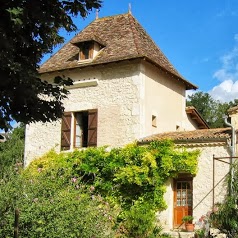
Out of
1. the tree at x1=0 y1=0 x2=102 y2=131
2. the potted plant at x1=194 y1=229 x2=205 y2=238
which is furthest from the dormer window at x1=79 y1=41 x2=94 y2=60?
the tree at x1=0 y1=0 x2=102 y2=131

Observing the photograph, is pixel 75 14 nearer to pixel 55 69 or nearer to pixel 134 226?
pixel 134 226

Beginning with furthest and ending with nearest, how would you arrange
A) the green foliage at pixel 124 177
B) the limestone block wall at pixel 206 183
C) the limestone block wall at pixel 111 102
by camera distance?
the limestone block wall at pixel 111 102 → the limestone block wall at pixel 206 183 → the green foliage at pixel 124 177

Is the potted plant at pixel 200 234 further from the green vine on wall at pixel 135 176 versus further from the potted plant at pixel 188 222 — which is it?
the green vine on wall at pixel 135 176

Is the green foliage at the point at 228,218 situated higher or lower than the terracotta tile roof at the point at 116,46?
lower

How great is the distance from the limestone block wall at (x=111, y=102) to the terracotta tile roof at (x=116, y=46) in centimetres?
42

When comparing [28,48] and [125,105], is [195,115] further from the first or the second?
[28,48]

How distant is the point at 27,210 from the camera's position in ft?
31.1

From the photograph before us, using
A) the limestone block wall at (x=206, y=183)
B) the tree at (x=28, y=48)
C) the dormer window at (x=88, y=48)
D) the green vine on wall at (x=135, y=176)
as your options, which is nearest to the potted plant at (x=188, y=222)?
the limestone block wall at (x=206, y=183)

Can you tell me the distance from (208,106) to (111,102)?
2517 centimetres

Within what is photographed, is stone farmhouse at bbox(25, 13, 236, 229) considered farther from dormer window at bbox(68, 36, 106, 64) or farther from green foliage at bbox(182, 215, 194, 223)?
green foliage at bbox(182, 215, 194, 223)

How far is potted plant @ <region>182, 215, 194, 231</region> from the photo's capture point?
50.3ft

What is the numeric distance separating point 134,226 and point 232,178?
331 cm

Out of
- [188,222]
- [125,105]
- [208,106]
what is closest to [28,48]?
[188,222]

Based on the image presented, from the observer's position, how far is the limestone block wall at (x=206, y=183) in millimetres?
15242
